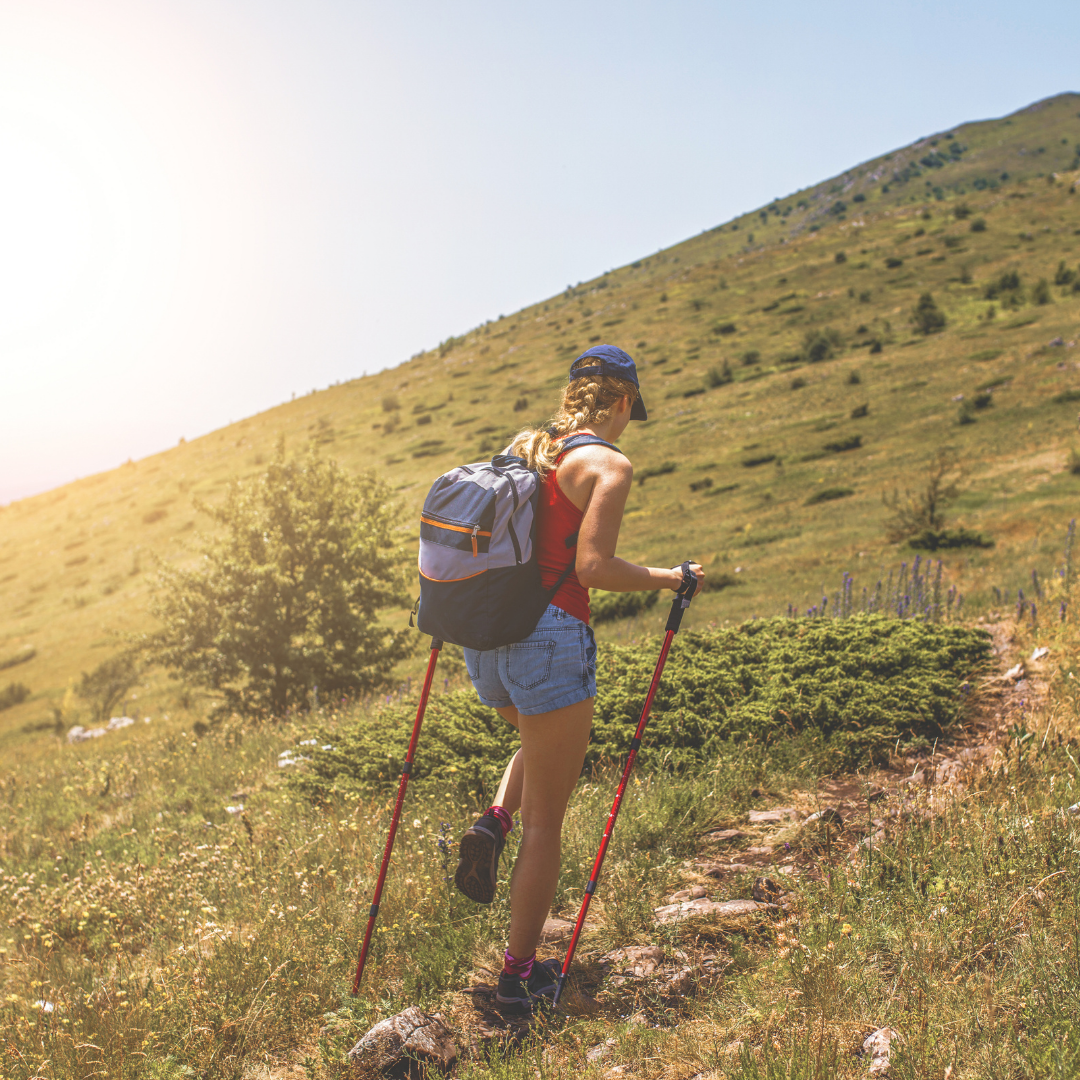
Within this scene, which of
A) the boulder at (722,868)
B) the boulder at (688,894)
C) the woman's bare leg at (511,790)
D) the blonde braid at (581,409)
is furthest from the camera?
the boulder at (722,868)

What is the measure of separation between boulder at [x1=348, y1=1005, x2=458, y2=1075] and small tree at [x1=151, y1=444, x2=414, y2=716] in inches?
368

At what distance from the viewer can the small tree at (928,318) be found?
39.9 metres

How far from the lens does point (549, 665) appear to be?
9.32ft

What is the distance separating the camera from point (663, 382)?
46719 millimetres

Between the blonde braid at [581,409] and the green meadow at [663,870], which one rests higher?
the blonde braid at [581,409]

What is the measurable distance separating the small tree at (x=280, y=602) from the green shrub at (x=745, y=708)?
6.01m

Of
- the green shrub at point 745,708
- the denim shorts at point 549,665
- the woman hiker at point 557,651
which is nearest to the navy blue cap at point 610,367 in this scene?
the woman hiker at point 557,651

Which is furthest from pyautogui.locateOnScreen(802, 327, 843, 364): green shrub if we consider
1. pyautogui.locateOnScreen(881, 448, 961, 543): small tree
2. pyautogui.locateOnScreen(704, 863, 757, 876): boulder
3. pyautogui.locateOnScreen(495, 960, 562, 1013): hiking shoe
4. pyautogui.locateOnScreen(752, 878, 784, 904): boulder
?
pyautogui.locateOnScreen(495, 960, 562, 1013): hiking shoe

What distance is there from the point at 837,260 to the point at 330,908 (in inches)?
2744

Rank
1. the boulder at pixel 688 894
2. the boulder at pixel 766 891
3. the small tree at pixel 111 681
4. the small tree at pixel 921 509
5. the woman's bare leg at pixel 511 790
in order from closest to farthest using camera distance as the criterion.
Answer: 1. the woman's bare leg at pixel 511 790
2. the boulder at pixel 766 891
3. the boulder at pixel 688 894
4. the small tree at pixel 921 509
5. the small tree at pixel 111 681

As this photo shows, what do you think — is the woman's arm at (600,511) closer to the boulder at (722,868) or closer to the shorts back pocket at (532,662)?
the shorts back pocket at (532,662)

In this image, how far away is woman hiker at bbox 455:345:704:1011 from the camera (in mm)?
2820

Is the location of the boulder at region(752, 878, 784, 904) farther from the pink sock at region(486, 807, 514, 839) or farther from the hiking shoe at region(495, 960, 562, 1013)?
the pink sock at region(486, 807, 514, 839)

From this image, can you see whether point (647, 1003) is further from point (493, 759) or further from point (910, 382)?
point (910, 382)
